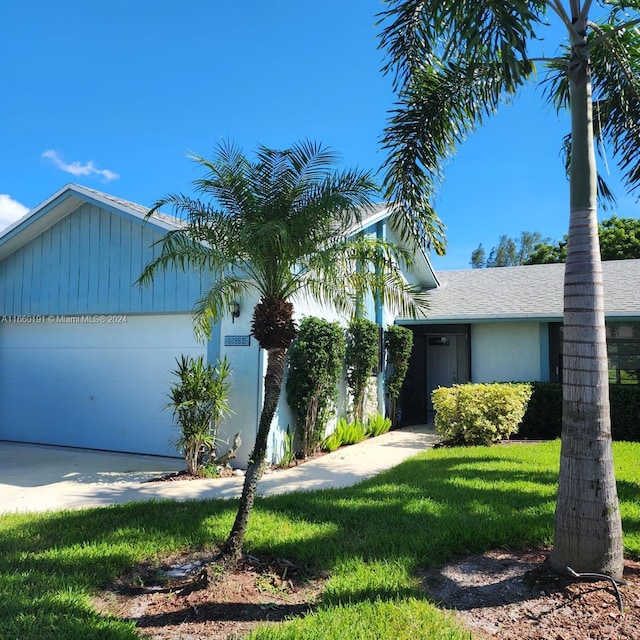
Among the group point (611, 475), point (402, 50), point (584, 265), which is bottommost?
point (611, 475)

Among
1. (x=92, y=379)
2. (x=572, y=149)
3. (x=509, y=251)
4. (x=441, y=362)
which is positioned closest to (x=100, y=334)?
(x=92, y=379)

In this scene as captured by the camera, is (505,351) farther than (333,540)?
Yes

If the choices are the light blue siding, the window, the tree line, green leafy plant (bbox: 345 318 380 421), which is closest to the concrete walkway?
green leafy plant (bbox: 345 318 380 421)

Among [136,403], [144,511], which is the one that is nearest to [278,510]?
[144,511]

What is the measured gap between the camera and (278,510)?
605cm

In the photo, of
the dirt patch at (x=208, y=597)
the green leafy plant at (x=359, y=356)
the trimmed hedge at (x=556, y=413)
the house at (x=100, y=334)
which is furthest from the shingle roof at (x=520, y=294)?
the dirt patch at (x=208, y=597)

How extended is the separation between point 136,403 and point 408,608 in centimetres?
788

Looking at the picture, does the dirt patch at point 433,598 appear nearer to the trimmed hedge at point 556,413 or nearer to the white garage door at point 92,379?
the white garage door at point 92,379

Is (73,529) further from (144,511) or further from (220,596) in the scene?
(220,596)

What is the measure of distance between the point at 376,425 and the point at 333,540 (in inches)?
305

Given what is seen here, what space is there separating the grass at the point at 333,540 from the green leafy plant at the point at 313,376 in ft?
7.36

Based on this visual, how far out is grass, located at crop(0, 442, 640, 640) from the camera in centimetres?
338

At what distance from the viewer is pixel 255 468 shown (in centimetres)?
472

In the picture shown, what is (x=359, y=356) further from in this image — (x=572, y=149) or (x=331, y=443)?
(x=572, y=149)
